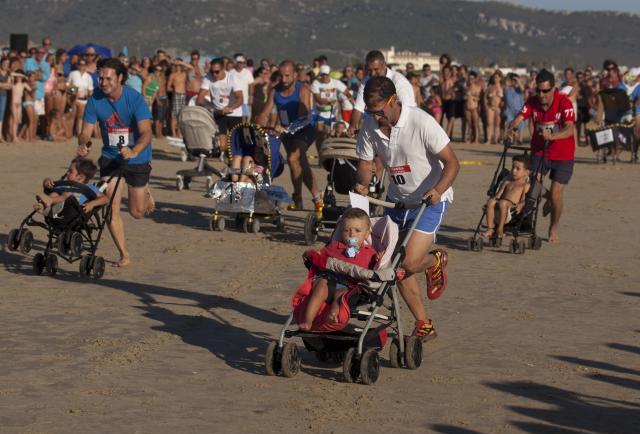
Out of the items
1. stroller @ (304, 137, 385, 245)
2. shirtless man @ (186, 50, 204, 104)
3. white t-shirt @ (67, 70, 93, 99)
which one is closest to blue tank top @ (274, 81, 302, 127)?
stroller @ (304, 137, 385, 245)

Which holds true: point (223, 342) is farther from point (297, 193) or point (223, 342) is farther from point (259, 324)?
point (297, 193)

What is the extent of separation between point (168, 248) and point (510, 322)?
4.86 m

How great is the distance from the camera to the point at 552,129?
14820 millimetres

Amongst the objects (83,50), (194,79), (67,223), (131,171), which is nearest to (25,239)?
(67,223)

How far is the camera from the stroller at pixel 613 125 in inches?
1077

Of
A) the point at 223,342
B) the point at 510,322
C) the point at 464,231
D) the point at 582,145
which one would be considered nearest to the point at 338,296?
the point at 223,342

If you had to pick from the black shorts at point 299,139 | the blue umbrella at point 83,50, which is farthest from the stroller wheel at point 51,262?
the blue umbrella at point 83,50

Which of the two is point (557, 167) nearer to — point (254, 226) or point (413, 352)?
point (254, 226)

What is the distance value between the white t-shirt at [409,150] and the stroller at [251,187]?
6387mm

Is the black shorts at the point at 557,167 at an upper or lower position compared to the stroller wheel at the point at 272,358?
upper

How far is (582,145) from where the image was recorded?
1382 inches

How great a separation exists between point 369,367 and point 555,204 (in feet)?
24.8

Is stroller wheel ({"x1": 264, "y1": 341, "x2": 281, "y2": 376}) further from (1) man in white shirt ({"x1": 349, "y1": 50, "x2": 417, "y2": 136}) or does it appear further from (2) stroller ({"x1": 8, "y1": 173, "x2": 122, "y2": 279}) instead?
(1) man in white shirt ({"x1": 349, "y1": 50, "x2": 417, "y2": 136})

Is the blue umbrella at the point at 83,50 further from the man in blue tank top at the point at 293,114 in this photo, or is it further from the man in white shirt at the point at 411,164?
the man in white shirt at the point at 411,164
